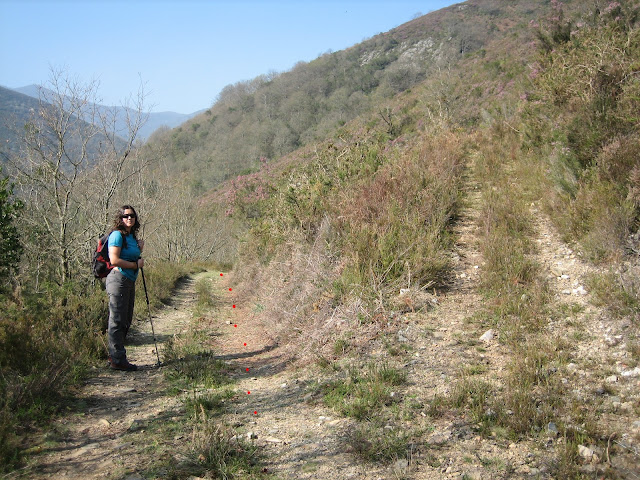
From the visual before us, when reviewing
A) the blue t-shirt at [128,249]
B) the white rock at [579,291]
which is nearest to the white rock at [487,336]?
the white rock at [579,291]

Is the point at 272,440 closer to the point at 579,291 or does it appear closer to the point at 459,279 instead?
the point at 459,279

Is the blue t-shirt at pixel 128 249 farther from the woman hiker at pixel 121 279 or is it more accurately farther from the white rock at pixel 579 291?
the white rock at pixel 579 291

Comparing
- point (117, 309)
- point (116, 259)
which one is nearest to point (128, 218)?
point (116, 259)

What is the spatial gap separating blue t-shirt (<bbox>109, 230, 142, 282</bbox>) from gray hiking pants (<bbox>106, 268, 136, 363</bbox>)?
71 millimetres

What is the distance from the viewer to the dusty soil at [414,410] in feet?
8.61

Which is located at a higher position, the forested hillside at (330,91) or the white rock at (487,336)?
the forested hillside at (330,91)

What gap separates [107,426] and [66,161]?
6.62m

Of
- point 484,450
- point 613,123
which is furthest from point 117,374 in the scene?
point 613,123

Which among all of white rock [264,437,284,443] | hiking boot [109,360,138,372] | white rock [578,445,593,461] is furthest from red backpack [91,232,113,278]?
white rock [578,445,593,461]

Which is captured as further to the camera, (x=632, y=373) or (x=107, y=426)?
(x=107, y=426)

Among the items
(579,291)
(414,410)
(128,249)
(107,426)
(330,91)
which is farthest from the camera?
(330,91)

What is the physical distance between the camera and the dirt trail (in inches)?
108

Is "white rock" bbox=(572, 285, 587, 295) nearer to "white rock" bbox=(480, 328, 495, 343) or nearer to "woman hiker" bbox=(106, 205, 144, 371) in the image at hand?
"white rock" bbox=(480, 328, 495, 343)

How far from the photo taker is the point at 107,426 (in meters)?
3.44
